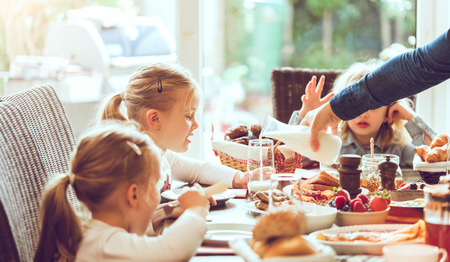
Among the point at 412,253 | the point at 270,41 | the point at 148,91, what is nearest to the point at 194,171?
the point at 148,91

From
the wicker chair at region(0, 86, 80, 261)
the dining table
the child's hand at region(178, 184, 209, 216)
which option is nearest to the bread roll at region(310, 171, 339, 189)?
the dining table

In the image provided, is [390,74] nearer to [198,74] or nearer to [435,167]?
[435,167]

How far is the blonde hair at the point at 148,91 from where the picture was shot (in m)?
1.91

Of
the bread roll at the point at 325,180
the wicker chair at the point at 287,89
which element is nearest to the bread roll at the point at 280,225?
the bread roll at the point at 325,180

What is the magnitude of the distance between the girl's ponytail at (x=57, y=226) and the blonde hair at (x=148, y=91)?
0.68m

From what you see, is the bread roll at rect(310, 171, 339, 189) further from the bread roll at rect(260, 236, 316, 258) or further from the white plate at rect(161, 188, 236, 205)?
the bread roll at rect(260, 236, 316, 258)

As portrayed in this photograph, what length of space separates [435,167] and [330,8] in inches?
148

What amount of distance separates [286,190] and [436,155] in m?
0.75

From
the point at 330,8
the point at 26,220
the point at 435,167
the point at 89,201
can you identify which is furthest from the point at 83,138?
the point at 330,8

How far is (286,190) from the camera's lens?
1320 mm

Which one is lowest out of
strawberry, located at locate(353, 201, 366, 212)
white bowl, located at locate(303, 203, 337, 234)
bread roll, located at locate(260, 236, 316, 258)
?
white bowl, located at locate(303, 203, 337, 234)

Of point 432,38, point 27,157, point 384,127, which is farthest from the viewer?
point 432,38

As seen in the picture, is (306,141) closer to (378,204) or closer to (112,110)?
(378,204)

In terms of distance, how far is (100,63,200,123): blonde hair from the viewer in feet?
6.25
